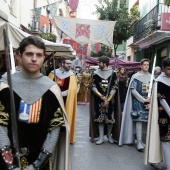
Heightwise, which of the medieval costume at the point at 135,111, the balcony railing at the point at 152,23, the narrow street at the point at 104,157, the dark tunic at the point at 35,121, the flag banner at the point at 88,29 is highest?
the balcony railing at the point at 152,23

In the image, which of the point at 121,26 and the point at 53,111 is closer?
the point at 53,111

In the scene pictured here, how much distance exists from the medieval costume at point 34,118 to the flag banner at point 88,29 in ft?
28.1

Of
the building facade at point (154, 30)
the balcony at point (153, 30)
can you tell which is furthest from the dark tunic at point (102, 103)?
the balcony at point (153, 30)

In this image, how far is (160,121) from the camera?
5.06 meters

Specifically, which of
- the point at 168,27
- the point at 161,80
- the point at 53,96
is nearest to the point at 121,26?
→ the point at 168,27

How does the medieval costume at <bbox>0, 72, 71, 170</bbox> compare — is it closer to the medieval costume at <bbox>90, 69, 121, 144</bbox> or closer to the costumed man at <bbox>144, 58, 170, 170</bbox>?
the costumed man at <bbox>144, 58, 170, 170</bbox>

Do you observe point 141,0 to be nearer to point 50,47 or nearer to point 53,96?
point 50,47

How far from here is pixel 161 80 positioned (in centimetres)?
503

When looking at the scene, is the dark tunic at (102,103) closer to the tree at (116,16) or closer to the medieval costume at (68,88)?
the medieval costume at (68,88)

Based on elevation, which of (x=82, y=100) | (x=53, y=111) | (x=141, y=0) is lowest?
(x=82, y=100)

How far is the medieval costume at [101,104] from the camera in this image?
23.7ft

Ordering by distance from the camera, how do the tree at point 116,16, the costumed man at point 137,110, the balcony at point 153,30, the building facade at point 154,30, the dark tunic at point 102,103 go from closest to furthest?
the costumed man at point 137,110
the dark tunic at point 102,103
the building facade at point 154,30
the balcony at point 153,30
the tree at point 116,16

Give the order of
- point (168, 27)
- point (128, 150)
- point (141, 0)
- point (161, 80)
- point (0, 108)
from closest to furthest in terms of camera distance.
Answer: point (0, 108), point (161, 80), point (128, 150), point (168, 27), point (141, 0)

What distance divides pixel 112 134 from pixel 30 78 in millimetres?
5124
